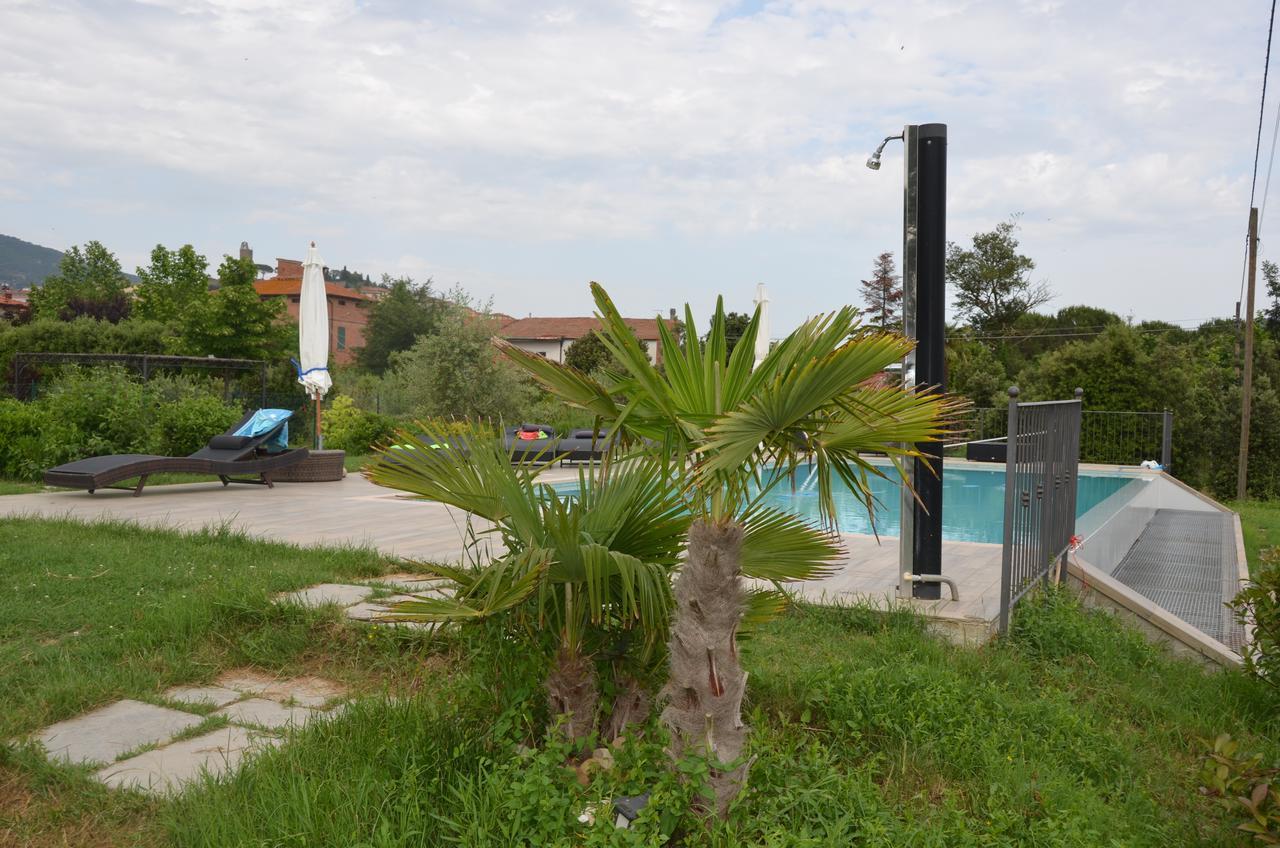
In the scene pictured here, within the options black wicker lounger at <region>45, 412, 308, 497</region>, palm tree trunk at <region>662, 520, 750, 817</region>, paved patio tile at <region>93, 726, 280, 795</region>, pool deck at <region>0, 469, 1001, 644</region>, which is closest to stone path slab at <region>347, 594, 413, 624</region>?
pool deck at <region>0, 469, 1001, 644</region>

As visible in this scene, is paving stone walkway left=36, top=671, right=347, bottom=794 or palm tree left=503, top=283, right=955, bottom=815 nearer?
palm tree left=503, top=283, right=955, bottom=815

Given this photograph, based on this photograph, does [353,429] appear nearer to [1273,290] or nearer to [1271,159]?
[1271,159]

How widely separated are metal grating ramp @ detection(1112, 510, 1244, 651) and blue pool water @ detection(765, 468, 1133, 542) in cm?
88

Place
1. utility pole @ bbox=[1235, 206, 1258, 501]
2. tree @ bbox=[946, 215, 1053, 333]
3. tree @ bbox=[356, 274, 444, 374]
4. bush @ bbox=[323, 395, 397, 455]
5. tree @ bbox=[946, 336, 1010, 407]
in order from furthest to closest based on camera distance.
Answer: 1. tree @ bbox=[356, 274, 444, 374]
2. tree @ bbox=[946, 215, 1053, 333]
3. tree @ bbox=[946, 336, 1010, 407]
4. utility pole @ bbox=[1235, 206, 1258, 501]
5. bush @ bbox=[323, 395, 397, 455]

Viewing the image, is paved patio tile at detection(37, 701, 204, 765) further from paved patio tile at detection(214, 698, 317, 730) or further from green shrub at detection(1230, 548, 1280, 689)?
green shrub at detection(1230, 548, 1280, 689)

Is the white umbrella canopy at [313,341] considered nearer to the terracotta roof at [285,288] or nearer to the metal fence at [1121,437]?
the metal fence at [1121,437]

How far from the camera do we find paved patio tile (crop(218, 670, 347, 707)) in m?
3.86

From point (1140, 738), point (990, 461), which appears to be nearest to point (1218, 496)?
point (990, 461)

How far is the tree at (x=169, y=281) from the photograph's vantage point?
47062 millimetres

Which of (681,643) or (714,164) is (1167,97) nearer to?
(714,164)

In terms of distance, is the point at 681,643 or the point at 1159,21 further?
the point at 1159,21

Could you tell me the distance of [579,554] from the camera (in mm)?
2592

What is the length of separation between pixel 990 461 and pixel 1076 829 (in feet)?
52.9

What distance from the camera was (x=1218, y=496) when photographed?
72.2ft
